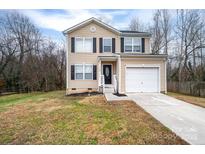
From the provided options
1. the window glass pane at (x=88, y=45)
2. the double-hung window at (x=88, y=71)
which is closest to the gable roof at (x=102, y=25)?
the window glass pane at (x=88, y=45)

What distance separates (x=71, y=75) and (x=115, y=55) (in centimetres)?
368

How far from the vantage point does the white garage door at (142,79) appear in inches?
667

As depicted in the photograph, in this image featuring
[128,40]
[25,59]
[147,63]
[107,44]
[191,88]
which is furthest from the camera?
[25,59]

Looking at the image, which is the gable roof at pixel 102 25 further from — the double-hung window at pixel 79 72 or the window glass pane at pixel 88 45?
the double-hung window at pixel 79 72

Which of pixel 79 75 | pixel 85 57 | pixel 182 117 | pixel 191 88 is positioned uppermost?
pixel 85 57

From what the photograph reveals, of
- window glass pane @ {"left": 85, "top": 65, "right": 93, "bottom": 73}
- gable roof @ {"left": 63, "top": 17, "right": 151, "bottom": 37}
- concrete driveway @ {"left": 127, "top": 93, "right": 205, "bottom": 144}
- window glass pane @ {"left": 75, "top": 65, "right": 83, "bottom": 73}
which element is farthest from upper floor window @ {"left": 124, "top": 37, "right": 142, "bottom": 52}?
concrete driveway @ {"left": 127, "top": 93, "right": 205, "bottom": 144}

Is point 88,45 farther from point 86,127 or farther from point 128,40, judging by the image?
point 86,127

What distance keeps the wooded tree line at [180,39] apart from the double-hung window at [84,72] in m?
13.2

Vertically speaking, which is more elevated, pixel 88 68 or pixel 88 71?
pixel 88 68

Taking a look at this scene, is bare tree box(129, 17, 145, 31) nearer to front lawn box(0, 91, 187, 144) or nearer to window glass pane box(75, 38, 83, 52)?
window glass pane box(75, 38, 83, 52)

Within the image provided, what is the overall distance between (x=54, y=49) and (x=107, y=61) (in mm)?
14520

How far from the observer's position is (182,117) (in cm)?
987

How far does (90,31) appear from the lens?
18.8m

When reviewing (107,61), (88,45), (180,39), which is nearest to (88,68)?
(107,61)
